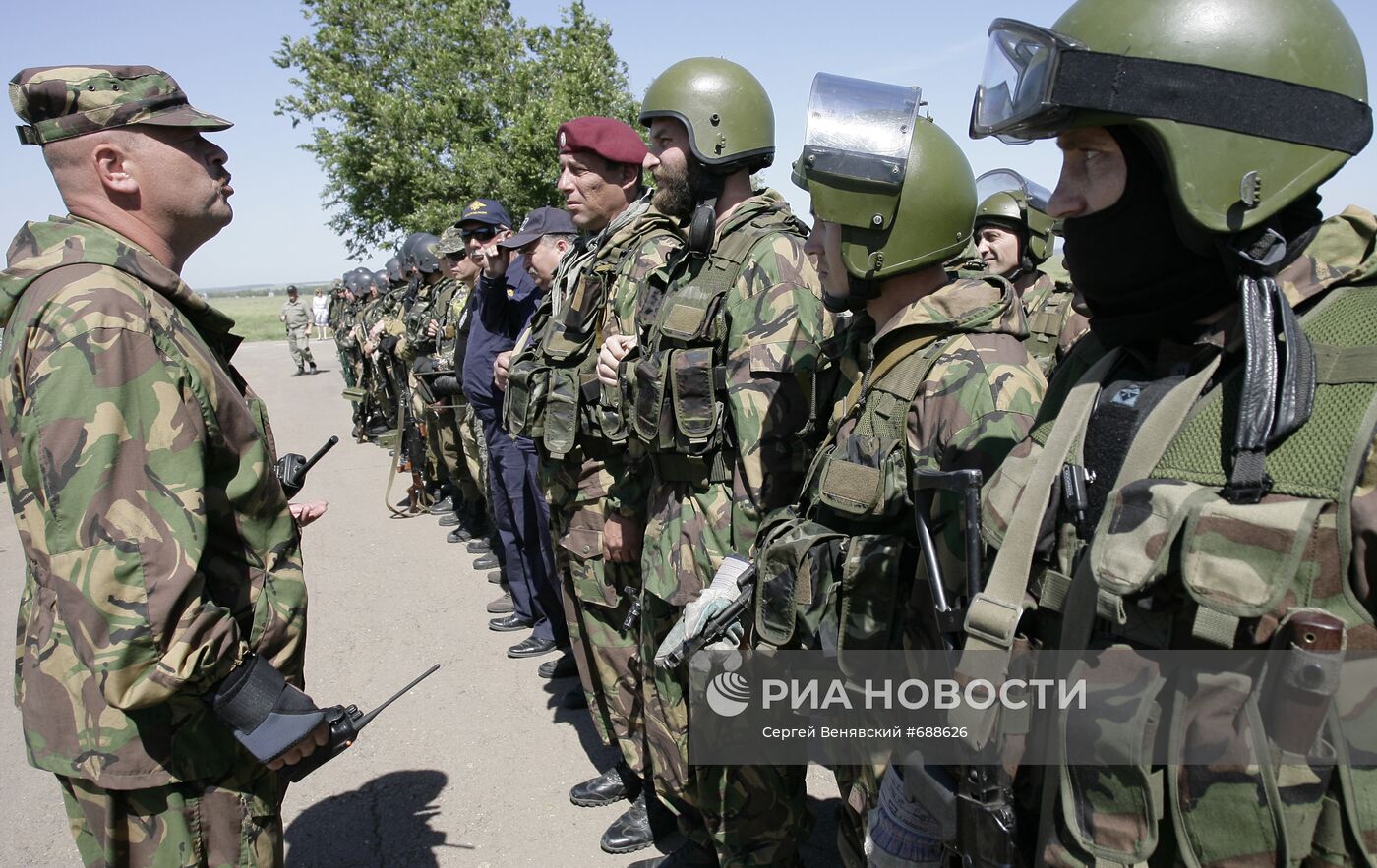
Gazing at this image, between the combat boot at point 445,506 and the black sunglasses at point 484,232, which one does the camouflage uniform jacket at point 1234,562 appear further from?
the combat boot at point 445,506

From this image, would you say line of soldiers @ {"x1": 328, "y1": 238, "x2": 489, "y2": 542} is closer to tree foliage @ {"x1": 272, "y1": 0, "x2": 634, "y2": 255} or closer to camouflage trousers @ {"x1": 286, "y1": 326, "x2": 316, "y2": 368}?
tree foliage @ {"x1": 272, "y1": 0, "x2": 634, "y2": 255}

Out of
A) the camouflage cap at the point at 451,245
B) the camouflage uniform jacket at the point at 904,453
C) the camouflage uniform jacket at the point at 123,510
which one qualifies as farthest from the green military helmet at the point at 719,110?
the camouflage cap at the point at 451,245

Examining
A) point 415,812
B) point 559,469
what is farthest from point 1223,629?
point 415,812

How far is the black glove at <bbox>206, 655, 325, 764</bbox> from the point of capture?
1.81 m

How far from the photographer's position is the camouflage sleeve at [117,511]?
5.45 ft

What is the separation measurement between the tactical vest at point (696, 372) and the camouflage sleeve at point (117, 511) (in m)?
1.35

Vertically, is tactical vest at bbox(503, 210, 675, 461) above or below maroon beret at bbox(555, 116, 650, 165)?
below

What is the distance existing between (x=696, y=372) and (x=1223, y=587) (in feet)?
5.73

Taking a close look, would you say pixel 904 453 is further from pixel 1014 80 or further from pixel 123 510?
pixel 123 510

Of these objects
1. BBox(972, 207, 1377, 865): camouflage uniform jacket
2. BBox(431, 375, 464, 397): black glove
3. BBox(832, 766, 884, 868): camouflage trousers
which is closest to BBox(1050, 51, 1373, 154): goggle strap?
BBox(972, 207, 1377, 865): camouflage uniform jacket

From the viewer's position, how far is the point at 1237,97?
118 cm

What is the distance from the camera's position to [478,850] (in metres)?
3.20

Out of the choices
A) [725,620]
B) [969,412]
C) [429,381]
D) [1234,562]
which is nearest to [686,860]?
[725,620]

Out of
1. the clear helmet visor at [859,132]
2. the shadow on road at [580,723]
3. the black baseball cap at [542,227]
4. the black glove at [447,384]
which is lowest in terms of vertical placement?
the shadow on road at [580,723]
